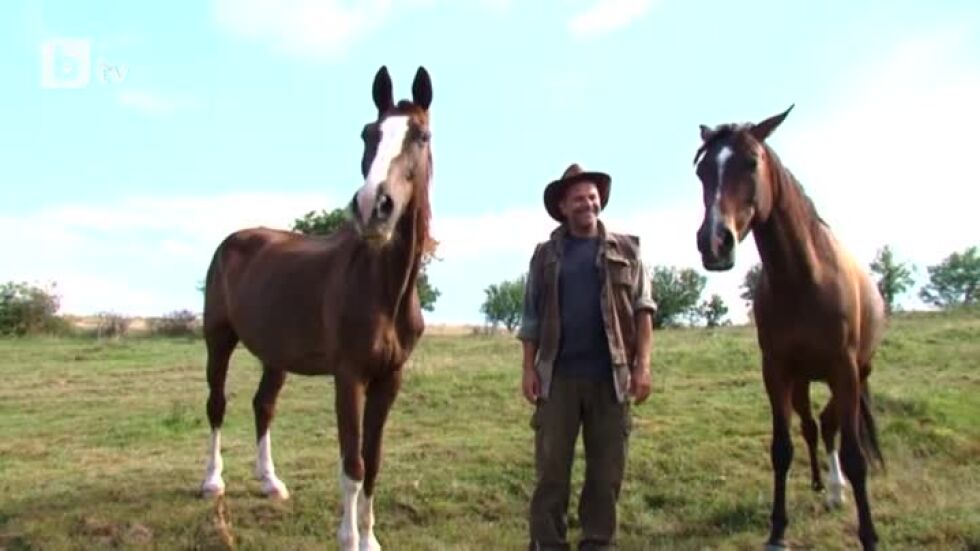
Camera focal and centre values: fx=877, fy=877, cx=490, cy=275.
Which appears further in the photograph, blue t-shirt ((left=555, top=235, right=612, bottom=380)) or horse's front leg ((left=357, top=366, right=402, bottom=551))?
horse's front leg ((left=357, top=366, right=402, bottom=551))

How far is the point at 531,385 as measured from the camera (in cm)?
484

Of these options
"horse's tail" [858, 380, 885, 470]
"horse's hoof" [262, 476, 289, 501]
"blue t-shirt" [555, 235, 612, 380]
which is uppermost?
"blue t-shirt" [555, 235, 612, 380]

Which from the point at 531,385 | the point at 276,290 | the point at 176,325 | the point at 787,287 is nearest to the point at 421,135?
the point at 531,385

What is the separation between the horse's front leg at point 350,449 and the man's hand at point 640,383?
1.72 metres

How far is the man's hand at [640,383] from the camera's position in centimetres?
469

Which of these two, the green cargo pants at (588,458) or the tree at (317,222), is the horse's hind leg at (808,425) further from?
the tree at (317,222)

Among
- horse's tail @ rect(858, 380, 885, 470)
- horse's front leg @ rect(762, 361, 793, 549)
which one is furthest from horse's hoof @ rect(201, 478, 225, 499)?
horse's tail @ rect(858, 380, 885, 470)

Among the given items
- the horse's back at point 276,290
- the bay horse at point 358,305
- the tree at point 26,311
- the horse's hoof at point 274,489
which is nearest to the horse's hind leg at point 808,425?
the bay horse at point 358,305

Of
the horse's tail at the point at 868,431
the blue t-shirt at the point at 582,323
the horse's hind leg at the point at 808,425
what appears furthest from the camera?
the horse's tail at the point at 868,431

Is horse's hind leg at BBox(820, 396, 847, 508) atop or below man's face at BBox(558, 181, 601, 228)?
below

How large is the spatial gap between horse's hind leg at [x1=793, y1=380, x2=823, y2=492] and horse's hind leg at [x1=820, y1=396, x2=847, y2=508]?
0.09 m

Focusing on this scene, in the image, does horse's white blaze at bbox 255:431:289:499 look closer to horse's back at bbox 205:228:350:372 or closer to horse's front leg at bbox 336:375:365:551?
horse's back at bbox 205:228:350:372

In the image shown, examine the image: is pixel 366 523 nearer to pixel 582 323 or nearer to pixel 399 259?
pixel 399 259

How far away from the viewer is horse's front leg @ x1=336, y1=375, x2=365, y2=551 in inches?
210
